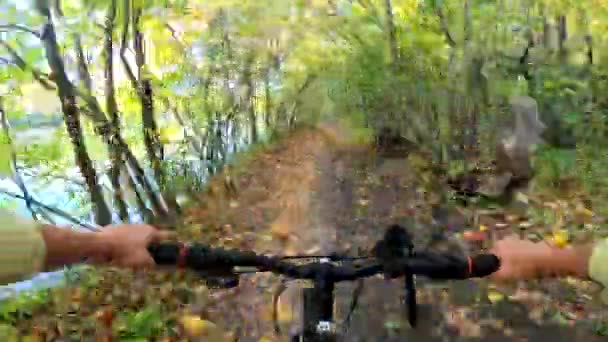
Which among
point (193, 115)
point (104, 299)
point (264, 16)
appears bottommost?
point (104, 299)

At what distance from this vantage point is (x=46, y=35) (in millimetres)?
1396

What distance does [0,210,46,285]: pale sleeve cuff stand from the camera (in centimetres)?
50

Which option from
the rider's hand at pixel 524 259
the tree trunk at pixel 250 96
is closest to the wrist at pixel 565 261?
the rider's hand at pixel 524 259

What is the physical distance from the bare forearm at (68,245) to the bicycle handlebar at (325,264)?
47mm

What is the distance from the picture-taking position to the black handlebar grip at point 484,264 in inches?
21.0

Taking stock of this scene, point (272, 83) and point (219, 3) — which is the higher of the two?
point (219, 3)

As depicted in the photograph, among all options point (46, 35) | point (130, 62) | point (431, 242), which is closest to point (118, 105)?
point (130, 62)

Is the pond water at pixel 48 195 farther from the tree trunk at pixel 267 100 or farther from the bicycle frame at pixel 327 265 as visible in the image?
the bicycle frame at pixel 327 265

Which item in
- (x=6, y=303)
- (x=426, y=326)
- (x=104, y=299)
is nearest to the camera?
(x=6, y=303)

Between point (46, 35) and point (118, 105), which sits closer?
point (46, 35)

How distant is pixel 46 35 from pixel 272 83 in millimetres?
601

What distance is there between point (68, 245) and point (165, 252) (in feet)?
0.27

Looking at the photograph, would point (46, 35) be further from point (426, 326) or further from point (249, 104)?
point (426, 326)

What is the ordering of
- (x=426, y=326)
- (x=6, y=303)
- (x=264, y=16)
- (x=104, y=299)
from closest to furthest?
(x=6, y=303) → (x=104, y=299) → (x=426, y=326) → (x=264, y=16)
